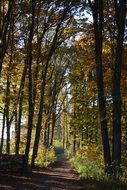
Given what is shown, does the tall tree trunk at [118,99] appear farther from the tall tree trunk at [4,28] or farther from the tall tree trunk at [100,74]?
the tall tree trunk at [4,28]

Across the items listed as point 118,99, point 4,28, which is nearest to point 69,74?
point 4,28

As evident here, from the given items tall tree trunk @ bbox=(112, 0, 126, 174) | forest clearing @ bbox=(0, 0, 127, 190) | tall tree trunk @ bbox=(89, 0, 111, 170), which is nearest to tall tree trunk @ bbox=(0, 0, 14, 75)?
forest clearing @ bbox=(0, 0, 127, 190)

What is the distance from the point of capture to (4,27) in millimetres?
24266

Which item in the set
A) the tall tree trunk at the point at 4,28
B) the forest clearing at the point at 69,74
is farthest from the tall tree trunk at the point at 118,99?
the tall tree trunk at the point at 4,28

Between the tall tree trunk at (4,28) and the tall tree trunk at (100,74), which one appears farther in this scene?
the tall tree trunk at (4,28)

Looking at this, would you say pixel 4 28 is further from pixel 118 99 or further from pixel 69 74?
pixel 69 74

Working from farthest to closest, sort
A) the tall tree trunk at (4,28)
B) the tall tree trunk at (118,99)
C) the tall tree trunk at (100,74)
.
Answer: the tall tree trunk at (4,28) → the tall tree trunk at (100,74) → the tall tree trunk at (118,99)

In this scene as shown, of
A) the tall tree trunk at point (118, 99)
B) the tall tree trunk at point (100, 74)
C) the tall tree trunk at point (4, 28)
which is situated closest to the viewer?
the tall tree trunk at point (118, 99)

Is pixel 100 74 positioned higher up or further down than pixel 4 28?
further down

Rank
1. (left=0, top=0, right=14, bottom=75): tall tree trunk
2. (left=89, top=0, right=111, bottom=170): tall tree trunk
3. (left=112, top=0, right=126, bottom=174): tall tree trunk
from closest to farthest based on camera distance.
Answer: (left=112, top=0, right=126, bottom=174): tall tree trunk
(left=89, top=0, right=111, bottom=170): tall tree trunk
(left=0, top=0, right=14, bottom=75): tall tree trunk

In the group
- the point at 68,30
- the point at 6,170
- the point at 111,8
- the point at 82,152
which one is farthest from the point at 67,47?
the point at 6,170

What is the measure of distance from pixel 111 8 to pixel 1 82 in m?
14.6

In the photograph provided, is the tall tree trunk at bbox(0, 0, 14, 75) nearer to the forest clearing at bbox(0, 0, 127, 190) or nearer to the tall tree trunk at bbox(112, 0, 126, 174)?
the forest clearing at bbox(0, 0, 127, 190)

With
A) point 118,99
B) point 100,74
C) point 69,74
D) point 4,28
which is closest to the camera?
point 118,99
